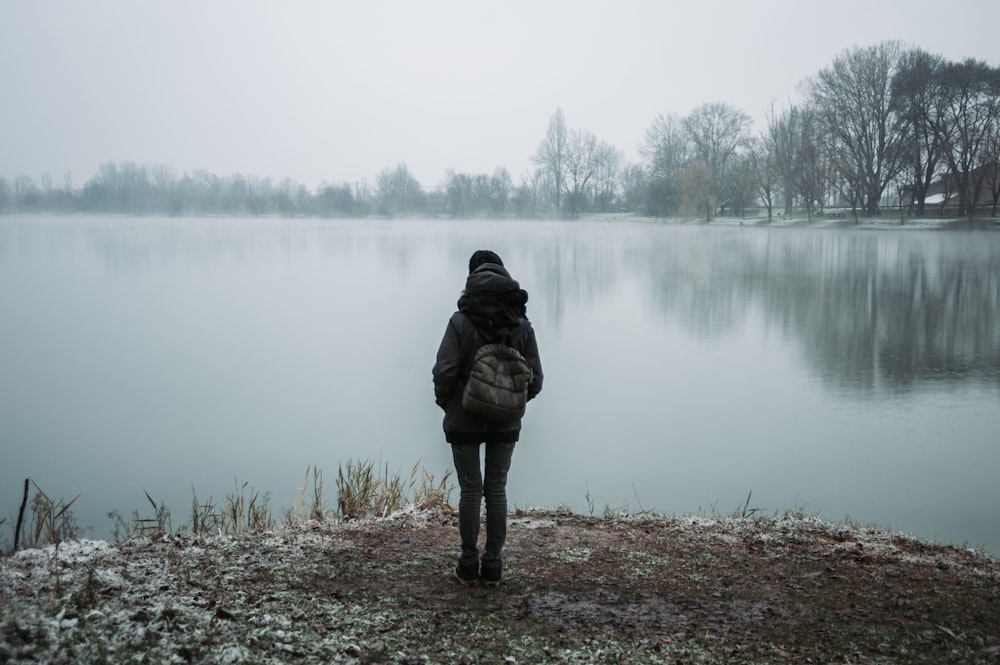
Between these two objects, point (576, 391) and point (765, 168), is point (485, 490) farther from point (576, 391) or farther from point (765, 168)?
point (765, 168)

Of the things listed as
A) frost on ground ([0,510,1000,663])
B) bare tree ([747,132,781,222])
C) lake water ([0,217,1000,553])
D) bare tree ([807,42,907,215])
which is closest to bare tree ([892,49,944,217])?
bare tree ([807,42,907,215])

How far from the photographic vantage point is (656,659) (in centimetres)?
382

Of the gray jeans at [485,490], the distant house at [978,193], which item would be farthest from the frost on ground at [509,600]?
the distant house at [978,193]

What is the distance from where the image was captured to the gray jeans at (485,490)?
4.53 meters

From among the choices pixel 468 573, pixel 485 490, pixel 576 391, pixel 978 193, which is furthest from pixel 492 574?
pixel 978 193

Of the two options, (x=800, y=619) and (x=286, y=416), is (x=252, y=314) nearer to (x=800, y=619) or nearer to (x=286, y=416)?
(x=286, y=416)

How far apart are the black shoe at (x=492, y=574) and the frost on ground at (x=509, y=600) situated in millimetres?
62

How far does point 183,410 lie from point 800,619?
10843 millimetres

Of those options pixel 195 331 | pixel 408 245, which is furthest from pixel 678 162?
pixel 195 331

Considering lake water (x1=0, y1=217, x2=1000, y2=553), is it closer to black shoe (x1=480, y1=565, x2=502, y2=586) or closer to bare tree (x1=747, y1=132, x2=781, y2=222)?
black shoe (x1=480, y1=565, x2=502, y2=586)

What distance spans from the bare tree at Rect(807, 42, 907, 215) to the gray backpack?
2495 inches

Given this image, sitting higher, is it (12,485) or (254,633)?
(254,633)

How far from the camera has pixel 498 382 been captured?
432 centimetres

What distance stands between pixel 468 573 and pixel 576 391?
33.4ft
